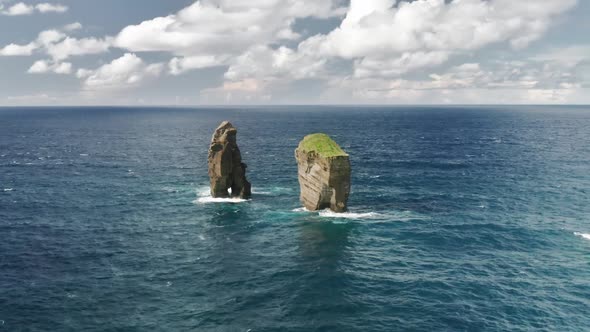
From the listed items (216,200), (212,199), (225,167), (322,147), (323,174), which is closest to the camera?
(323,174)

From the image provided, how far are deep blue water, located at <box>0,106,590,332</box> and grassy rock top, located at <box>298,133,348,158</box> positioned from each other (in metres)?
12.3

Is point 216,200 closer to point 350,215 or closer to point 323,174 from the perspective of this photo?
point 323,174

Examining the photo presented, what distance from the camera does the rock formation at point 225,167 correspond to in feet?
330

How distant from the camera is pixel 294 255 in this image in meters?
69.2

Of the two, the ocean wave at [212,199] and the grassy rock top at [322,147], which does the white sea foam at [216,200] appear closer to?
the ocean wave at [212,199]

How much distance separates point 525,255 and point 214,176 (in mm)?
64609

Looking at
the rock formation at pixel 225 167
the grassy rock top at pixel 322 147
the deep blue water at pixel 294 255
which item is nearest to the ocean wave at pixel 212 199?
the deep blue water at pixel 294 255

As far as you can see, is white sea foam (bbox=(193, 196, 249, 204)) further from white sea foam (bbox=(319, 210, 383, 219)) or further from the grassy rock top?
white sea foam (bbox=(319, 210, 383, 219))

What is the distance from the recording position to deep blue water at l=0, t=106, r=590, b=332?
168 ft

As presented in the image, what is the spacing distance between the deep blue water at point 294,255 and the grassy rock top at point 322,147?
12318 mm

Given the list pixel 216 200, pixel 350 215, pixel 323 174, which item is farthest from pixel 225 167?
pixel 350 215

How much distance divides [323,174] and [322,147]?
5409 millimetres

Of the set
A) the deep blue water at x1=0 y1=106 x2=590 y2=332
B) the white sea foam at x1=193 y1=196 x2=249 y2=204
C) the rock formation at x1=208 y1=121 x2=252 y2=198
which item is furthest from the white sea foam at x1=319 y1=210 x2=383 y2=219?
Answer: the rock formation at x1=208 y1=121 x2=252 y2=198

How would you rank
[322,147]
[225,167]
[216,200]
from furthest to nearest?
[225,167]
[216,200]
[322,147]
